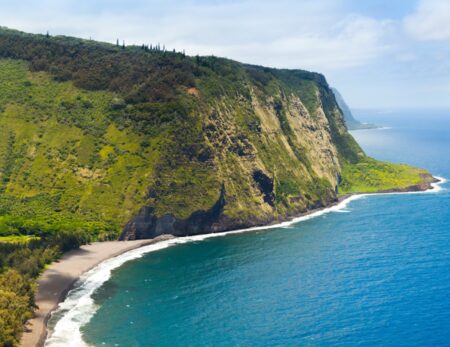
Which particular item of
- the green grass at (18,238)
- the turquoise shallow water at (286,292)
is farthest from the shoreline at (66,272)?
the green grass at (18,238)

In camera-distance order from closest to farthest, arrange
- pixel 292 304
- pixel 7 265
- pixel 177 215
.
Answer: pixel 292 304 < pixel 7 265 < pixel 177 215

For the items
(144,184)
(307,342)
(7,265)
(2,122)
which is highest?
(2,122)

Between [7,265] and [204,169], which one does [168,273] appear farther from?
[204,169]

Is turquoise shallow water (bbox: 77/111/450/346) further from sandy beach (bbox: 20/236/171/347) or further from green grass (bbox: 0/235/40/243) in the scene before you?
green grass (bbox: 0/235/40/243)

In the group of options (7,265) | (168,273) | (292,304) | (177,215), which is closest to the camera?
(292,304)

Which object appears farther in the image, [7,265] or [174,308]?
[7,265]

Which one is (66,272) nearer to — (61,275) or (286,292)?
(61,275)

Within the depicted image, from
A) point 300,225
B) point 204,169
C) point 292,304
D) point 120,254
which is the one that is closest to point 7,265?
point 120,254

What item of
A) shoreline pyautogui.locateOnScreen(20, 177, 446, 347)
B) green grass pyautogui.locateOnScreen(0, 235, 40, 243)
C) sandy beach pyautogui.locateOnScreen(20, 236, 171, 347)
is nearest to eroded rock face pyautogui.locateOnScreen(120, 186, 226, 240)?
shoreline pyautogui.locateOnScreen(20, 177, 446, 347)
